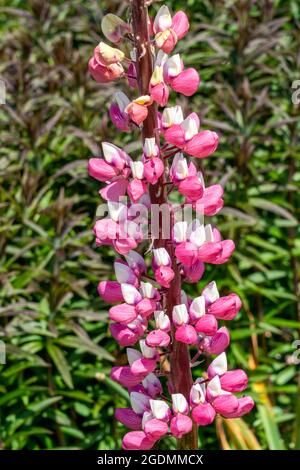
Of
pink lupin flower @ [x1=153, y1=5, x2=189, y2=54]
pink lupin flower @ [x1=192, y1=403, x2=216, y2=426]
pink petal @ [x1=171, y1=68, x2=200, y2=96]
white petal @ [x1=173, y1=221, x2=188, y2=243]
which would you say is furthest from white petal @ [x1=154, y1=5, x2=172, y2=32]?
pink lupin flower @ [x1=192, y1=403, x2=216, y2=426]

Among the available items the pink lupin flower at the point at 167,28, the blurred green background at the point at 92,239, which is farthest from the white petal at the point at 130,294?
the blurred green background at the point at 92,239

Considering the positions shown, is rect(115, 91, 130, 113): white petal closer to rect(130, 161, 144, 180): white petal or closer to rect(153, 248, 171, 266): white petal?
rect(130, 161, 144, 180): white petal

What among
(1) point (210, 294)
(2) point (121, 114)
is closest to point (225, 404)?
(1) point (210, 294)

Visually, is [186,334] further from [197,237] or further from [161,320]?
[197,237]

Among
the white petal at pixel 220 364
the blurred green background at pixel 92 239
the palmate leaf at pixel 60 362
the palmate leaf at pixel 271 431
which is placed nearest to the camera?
the white petal at pixel 220 364

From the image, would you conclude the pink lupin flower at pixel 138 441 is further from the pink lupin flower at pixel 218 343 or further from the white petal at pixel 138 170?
the white petal at pixel 138 170
